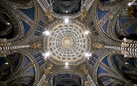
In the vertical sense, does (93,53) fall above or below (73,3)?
below

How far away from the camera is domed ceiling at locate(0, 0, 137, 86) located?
21109 millimetres

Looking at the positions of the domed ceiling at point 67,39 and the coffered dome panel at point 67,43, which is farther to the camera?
the coffered dome panel at point 67,43

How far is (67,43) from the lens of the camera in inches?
1053

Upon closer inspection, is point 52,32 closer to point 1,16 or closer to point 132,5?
point 1,16

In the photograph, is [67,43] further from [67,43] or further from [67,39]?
[67,39]

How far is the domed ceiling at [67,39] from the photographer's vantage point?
21109mm

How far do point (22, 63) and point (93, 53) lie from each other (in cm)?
1021

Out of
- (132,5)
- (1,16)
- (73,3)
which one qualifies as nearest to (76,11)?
(73,3)

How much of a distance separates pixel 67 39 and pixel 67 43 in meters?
0.63

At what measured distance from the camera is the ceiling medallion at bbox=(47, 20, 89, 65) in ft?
83.3

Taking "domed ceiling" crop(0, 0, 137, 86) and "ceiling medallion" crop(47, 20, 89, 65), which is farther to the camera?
"ceiling medallion" crop(47, 20, 89, 65)

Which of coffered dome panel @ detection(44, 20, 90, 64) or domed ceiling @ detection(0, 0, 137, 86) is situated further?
coffered dome panel @ detection(44, 20, 90, 64)

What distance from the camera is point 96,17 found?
22641mm

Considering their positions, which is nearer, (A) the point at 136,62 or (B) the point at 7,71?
(A) the point at 136,62
